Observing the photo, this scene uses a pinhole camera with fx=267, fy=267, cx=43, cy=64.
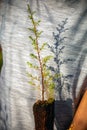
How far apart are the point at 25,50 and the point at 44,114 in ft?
0.92

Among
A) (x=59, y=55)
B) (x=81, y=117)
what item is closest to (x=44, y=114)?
(x=81, y=117)

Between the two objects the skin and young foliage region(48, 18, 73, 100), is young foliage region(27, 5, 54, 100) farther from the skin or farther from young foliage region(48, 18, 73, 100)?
the skin

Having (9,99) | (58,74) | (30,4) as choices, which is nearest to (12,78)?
(9,99)

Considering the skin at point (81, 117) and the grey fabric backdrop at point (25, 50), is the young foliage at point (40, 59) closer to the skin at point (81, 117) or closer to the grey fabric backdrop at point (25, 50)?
the grey fabric backdrop at point (25, 50)

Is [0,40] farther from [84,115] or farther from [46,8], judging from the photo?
[84,115]

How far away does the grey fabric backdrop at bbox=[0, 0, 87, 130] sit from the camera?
99 centimetres

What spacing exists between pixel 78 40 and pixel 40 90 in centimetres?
25

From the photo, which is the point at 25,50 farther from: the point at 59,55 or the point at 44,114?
the point at 44,114

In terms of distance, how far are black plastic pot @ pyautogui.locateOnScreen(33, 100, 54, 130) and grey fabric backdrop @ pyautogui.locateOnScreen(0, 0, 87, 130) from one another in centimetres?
10

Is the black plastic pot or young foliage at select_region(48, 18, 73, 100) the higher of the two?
young foliage at select_region(48, 18, 73, 100)

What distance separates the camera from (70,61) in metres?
1.01

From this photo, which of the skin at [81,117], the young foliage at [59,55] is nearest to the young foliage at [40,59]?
the young foliage at [59,55]

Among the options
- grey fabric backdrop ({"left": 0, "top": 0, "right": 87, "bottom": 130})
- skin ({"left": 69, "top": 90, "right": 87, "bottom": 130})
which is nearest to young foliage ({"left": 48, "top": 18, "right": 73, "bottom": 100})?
grey fabric backdrop ({"left": 0, "top": 0, "right": 87, "bottom": 130})

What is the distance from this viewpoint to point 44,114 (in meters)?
0.93
